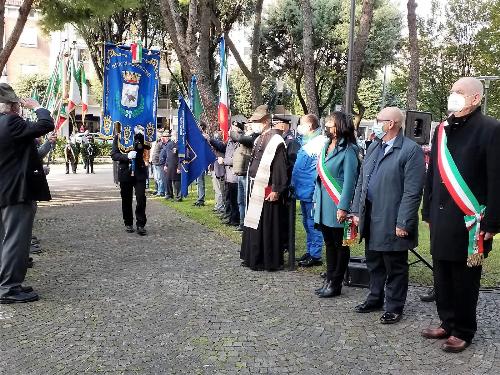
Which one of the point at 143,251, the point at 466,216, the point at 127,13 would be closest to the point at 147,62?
the point at 143,251

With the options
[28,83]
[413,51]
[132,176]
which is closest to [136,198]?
[132,176]

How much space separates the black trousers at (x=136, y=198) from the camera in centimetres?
1027

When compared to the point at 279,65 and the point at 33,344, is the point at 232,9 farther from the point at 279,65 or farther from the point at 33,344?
the point at 33,344

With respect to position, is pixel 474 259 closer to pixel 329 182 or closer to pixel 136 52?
pixel 329 182

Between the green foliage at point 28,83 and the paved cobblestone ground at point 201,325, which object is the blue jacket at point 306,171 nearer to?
the paved cobblestone ground at point 201,325

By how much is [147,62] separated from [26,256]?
244 inches

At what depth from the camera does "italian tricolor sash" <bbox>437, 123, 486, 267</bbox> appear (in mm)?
4500

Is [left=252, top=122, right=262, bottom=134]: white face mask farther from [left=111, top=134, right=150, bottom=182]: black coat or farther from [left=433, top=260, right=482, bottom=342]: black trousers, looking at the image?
[left=433, top=260, right=482, bottom=342]: black trousers

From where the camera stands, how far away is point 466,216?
4586 mm

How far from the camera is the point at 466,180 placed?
4.59 metres

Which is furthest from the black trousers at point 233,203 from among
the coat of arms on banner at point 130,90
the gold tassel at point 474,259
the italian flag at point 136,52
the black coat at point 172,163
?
the gold tassel at point 474,259

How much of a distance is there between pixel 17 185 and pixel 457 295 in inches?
182

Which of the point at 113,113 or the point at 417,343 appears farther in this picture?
the point at 113,113

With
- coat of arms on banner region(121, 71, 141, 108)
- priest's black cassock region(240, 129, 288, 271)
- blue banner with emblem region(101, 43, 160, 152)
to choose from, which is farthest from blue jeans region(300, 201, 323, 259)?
coat of arms on banner region(121, 71, 141, 108)
